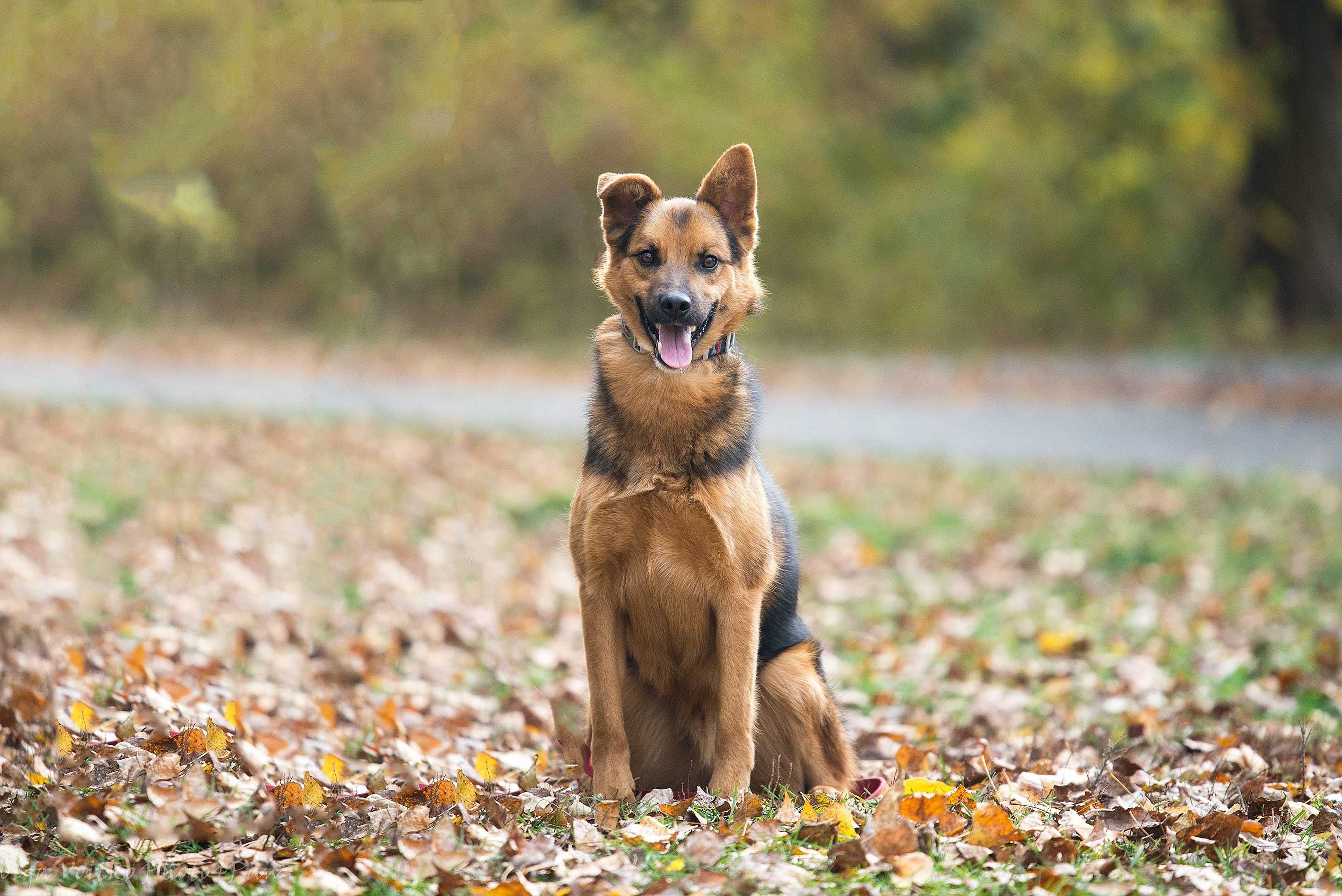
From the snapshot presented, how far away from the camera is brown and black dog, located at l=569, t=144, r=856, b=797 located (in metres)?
3.99

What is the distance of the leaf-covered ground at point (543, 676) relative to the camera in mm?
3578

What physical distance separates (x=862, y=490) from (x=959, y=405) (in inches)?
205

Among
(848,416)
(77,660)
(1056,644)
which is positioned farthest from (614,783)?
(848,416)

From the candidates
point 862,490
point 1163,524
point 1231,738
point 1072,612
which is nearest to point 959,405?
point 862,490

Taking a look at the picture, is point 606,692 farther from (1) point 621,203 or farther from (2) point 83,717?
(2) point 83,717

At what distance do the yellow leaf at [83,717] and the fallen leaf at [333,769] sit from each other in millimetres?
840

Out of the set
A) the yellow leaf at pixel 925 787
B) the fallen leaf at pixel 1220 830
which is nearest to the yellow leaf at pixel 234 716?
the yellow leaf at pixel 925 787

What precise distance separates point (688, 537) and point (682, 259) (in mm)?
947

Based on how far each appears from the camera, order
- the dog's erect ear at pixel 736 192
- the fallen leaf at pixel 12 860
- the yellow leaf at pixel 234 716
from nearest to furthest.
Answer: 1. the fallen leaf at pixel 12 860
2. the dog's erect ear at pixel 736 192
3. the yellow leaf at pixel 234 716

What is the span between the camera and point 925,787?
4.18 metres

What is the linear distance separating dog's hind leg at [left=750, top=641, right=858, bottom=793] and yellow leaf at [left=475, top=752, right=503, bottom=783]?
3.17 ft

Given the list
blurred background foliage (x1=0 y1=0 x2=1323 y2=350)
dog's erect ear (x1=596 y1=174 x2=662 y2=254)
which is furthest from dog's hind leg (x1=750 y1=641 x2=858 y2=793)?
blurred background foliage (x1=0 y1=0 x2=1323 y2=350)

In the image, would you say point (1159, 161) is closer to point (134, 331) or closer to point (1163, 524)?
point (1163, 524)

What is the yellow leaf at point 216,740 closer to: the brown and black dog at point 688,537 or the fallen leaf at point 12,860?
the fallen leaf at point 12,860
